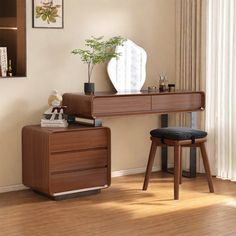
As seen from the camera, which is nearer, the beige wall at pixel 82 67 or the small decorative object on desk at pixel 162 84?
the beige wall at pixel 82 67

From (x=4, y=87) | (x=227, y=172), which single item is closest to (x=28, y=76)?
(x=4, y=87)

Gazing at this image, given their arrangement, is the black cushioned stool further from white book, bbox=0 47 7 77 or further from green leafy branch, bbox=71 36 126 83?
white book, bbox=0 47 7 77

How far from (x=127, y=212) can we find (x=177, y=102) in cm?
130

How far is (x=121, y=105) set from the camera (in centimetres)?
485

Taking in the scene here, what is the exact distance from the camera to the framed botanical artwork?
4891 millimetres

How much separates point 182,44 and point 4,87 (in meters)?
1.83

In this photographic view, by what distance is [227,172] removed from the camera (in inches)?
212

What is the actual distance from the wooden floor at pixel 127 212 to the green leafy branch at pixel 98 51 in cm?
109

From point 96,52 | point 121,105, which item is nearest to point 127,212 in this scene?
point 121,105

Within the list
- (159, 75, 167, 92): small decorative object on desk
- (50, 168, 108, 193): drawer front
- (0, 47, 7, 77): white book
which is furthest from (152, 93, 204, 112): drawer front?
(0, 47, 7, 77): white book

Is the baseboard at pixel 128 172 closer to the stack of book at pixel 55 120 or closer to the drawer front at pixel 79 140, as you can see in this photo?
the drawer front at pixel 79 140

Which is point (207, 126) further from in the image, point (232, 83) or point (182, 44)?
point (182, 44)

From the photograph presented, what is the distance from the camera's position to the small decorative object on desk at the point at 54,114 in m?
4.73

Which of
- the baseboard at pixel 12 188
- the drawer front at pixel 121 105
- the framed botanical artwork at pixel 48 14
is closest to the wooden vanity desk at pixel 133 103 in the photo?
the drawer front at pixel 121 105
